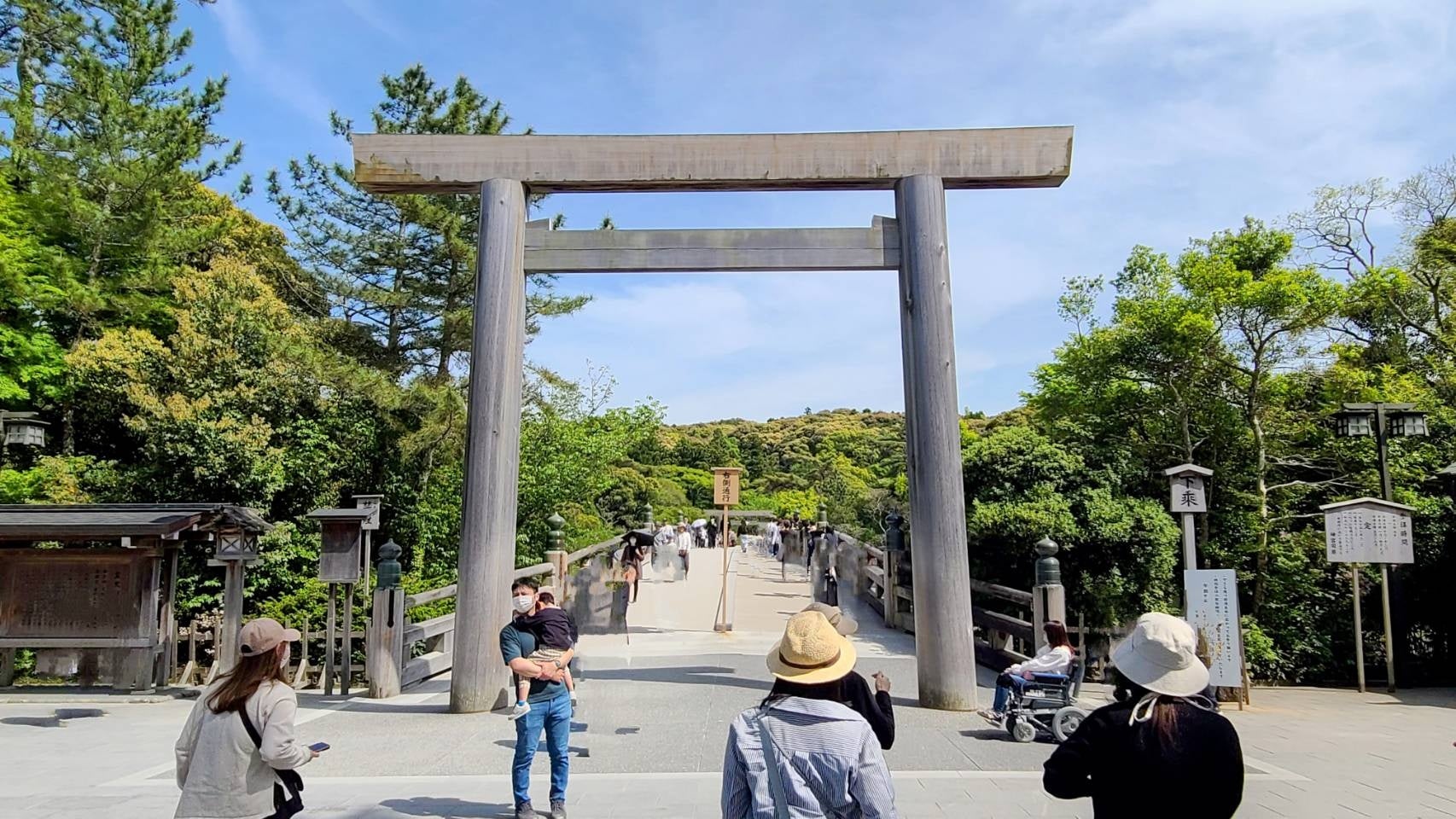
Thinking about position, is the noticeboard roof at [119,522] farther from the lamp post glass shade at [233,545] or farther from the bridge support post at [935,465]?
the bridge support post at [935,465]

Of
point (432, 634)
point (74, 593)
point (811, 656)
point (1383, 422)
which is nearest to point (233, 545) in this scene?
point (74, 593)

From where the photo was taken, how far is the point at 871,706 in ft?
9.94

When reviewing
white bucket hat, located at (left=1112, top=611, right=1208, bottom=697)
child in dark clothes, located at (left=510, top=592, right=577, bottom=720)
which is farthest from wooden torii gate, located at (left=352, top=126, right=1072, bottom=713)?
white bucket hat, located at (left=1112, top=611, right=1208, bottom=697)

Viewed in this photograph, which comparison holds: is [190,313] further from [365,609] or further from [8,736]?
[8,736]

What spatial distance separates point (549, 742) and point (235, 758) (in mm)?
2156

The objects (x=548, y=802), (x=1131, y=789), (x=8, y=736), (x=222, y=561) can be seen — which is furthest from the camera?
(x=222, y=561)

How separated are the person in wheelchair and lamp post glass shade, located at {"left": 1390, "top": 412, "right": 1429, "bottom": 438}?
845 cm

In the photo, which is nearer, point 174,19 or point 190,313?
point 190,313

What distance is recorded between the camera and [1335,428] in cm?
1360

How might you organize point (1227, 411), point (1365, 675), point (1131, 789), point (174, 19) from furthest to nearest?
1. point (174, 19)
2. point (1227, 411)
3. point (1365, 675)
4. point (1131, 789)

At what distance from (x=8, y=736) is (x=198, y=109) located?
1730 centimetres

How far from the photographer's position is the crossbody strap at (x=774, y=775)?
241 cm

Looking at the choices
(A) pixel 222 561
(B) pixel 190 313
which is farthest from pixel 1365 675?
(B) pixel 190 313

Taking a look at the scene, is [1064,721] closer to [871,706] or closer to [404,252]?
[871,706]
